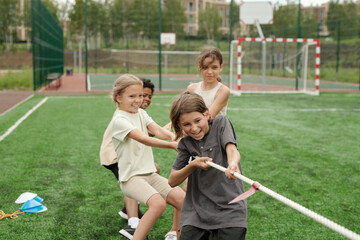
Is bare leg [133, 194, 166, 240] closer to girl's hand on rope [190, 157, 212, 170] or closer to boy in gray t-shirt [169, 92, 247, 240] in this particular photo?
boy in gray t-shirt [169, 92, 247, 240]

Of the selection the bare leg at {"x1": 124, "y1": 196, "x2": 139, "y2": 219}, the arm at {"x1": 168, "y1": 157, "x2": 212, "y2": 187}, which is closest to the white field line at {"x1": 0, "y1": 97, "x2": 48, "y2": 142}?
the bare leg at {"x1": 124, "y1": 196, "x2": 139, "y2": 219}

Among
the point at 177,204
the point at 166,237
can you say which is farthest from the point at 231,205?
the point at 166,237

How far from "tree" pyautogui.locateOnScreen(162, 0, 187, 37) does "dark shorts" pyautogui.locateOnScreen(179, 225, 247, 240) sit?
1671 cm

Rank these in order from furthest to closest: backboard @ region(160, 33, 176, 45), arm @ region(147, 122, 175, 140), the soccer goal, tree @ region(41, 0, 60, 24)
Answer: tree @ region(41, 0, 60, 24) → backboard @ region(160, 33, 176, 45) → the soccer goal → arm @ region(147, 122, 175, 140)

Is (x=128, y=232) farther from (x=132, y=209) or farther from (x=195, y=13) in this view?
(x=195, y=13)

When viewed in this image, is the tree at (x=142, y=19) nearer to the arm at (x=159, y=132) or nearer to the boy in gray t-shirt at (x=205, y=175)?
the arm at (x=159, y=132)

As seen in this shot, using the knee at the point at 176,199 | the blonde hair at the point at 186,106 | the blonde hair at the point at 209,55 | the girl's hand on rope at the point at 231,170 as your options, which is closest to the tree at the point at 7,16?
the blonde hair at the point at 209,55

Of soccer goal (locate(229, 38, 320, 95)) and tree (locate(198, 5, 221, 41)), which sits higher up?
tree (locate(198, 5, 221, 41))

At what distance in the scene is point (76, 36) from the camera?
39375mm

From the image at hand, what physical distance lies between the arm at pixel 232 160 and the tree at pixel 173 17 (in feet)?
54.4

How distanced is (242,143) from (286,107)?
5.27 m

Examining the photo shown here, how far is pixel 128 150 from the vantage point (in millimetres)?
2953

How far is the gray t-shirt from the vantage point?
90.1 inches

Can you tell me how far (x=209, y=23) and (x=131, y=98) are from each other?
2344 centimetres
